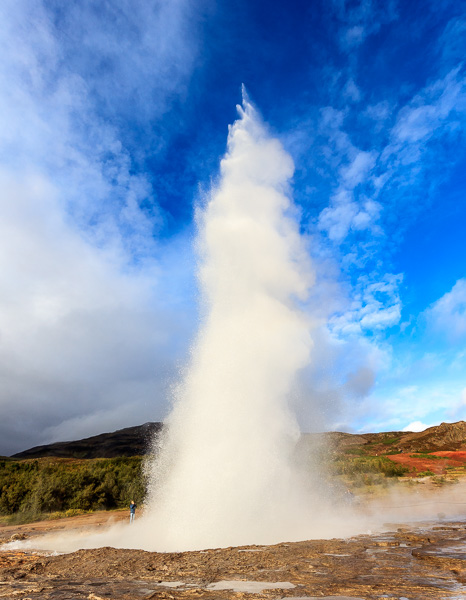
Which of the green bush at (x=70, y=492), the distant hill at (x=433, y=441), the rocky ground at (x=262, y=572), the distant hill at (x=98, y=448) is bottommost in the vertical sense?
the rocky ground at (x=262, y=572)

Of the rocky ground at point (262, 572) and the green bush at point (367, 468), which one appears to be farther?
the green bush at point (367, 468)

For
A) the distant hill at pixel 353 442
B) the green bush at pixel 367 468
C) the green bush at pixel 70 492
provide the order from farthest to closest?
the distant hill at pixel 353 442 < the green bush at pixel 367 468 < the green bush at pixel 70 492

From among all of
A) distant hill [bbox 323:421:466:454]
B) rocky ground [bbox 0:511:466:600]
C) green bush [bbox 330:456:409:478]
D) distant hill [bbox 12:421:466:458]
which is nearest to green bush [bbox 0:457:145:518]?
distant hill [bbox 12:421:466:458]

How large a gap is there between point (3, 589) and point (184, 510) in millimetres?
7967

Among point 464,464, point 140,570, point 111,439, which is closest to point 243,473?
point 140,570

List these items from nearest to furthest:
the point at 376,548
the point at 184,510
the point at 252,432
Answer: the point at 376,548, the point at 184,510, the point at 252,432

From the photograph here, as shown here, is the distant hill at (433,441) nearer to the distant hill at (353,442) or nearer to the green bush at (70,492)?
the distant hill at (353,442)

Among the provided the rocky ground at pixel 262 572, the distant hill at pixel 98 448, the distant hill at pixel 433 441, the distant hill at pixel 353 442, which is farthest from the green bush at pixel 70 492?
the distant hill at pixel 98 448

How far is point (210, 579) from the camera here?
7992mm

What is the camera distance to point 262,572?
8.52 m

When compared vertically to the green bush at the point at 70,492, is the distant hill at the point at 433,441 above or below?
above

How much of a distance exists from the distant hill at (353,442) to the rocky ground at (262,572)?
10.3 metres

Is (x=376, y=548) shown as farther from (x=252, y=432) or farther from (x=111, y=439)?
(x=111, y=439)

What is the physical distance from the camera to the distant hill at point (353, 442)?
77750mm
